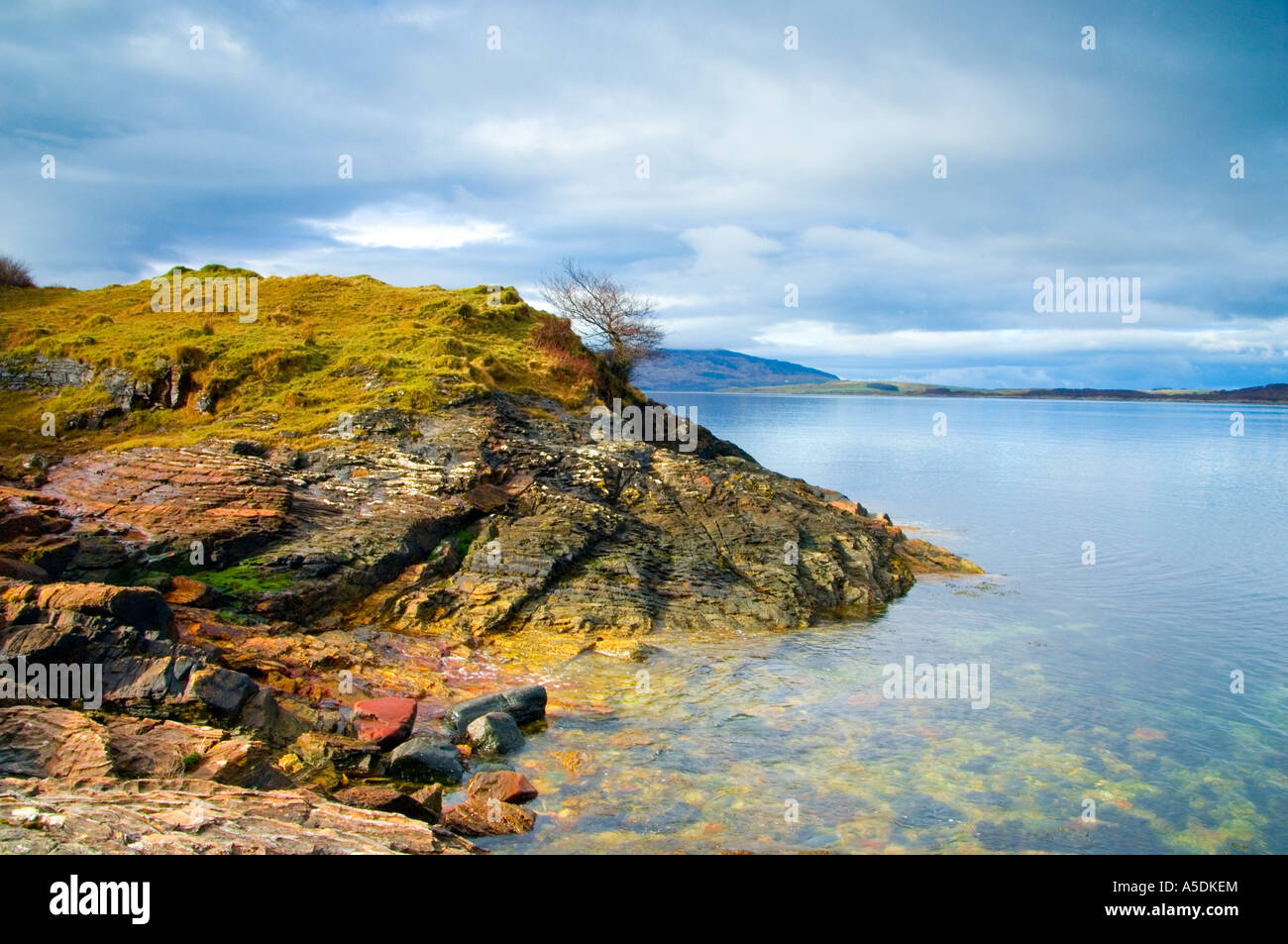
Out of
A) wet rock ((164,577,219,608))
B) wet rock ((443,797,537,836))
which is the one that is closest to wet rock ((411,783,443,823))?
wet rock ((443,797,537,836))

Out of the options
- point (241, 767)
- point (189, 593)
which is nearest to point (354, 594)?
point (189, 593)

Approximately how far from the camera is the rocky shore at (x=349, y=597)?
1155 centimetres

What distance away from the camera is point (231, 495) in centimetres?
2317

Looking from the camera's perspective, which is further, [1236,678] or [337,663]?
[1236,678]

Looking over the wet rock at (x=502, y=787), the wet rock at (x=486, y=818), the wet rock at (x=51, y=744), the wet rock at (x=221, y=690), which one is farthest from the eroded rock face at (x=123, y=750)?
the wet rock at (x=502, y=787)

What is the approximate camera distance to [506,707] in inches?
678

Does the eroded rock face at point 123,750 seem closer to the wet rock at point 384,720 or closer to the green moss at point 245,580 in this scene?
the wet rock at point 384,720

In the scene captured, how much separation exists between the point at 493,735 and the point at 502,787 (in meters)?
2.11

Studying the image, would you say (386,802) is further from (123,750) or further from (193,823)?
(123,750)

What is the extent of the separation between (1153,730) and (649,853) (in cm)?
1399

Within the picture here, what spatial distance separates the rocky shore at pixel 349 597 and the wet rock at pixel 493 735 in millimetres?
44

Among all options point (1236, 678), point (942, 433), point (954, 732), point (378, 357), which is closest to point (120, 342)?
point (378, 357)

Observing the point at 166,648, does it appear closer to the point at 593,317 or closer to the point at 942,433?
the point at 593,317

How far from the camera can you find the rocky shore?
37.9 feet
